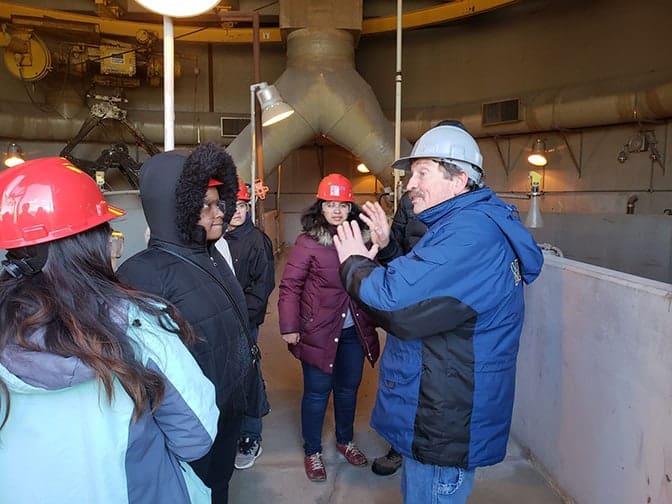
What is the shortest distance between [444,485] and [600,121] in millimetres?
7630

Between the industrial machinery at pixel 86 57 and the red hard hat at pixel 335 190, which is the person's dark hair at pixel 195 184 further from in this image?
the industrial machinery at pixel 86 57

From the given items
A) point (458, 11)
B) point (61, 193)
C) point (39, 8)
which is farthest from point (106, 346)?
point (39, 8)

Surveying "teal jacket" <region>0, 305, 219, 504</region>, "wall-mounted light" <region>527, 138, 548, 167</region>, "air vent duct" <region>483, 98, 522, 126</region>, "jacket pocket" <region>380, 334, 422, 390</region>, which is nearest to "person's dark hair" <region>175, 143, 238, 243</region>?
"teal jacket" <region>0, 305, 219, 504</region>

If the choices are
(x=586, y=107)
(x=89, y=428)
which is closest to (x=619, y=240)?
(x=586, y=107)

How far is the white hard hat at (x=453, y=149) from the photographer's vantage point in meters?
1.54

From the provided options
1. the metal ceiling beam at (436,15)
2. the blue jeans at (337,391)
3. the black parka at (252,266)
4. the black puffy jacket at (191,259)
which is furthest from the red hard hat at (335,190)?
the metal ceiling beam at (436,15)

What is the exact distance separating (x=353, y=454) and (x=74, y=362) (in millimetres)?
2102

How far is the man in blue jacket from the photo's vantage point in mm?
1361

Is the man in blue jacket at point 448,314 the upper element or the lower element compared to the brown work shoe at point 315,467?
upper

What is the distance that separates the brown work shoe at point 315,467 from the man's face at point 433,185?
1640 millimetres

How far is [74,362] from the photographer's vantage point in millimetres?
888

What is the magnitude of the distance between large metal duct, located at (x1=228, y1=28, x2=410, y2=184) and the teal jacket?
6.29 meters

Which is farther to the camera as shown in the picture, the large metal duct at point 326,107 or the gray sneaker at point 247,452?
the large metal duct at point 326,107

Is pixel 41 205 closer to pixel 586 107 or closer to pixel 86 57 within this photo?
pixel 586 107
